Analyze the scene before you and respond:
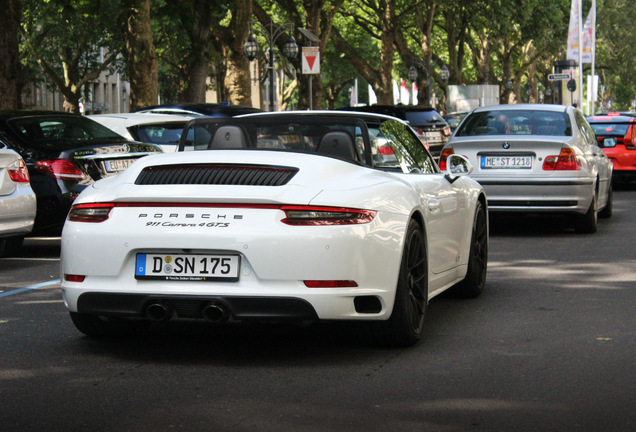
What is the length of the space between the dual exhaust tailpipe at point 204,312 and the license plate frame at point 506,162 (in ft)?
26.6

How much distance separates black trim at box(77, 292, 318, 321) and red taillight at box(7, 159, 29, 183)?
522 centimetres

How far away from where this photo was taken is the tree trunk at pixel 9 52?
880 inches

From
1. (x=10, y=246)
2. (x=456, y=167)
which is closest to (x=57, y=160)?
(x=10, y=246)

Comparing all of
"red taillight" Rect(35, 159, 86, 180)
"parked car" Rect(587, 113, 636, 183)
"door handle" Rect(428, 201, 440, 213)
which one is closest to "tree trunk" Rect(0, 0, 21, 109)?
"parked car" Rect(587, 113, 636, 183)

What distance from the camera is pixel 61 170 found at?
1183 cm

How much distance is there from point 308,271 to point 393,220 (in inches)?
25.1

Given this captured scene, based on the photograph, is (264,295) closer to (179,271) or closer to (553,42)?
(179,271)

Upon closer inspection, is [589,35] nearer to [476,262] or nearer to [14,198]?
[14,198]

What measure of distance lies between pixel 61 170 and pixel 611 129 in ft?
46.4

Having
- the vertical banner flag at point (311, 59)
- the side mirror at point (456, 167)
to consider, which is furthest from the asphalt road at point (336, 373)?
the vertical banner flag at point (311, 59)

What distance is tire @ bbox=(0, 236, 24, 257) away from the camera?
1163cm

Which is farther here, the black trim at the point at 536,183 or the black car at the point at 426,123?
the black car at the point at 426,123

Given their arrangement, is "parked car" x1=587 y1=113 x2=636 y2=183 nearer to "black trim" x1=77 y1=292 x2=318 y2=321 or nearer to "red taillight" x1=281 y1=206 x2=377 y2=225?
"red taillight" x1=281 y1=206 x2=377 y2=225

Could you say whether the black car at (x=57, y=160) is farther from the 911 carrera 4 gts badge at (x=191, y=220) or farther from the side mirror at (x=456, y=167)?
the 911 carrera 4 gts badge at (x=191, y=220)
